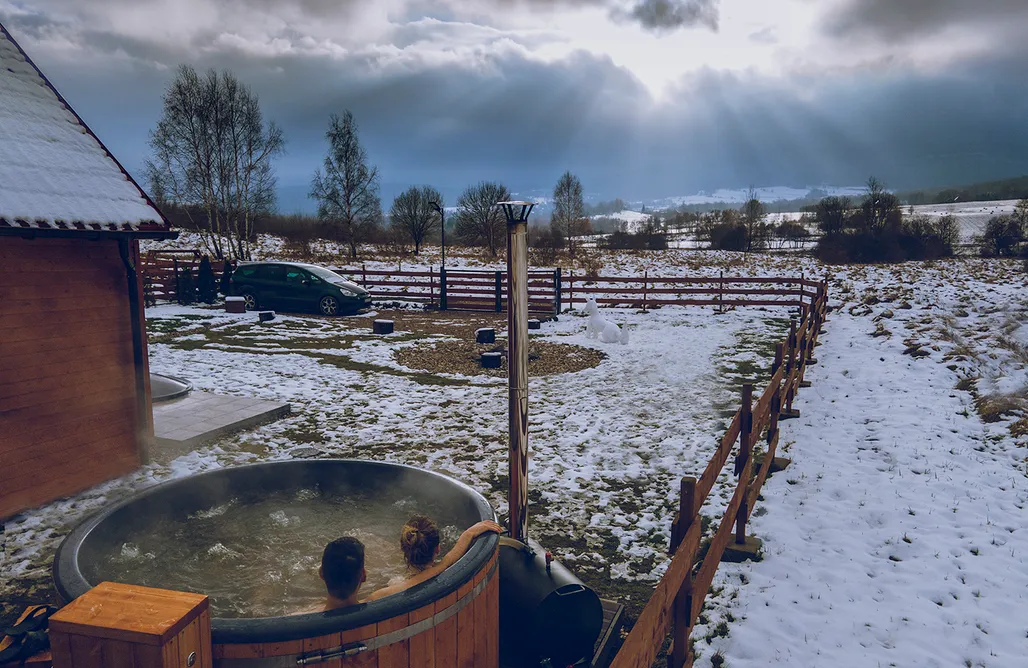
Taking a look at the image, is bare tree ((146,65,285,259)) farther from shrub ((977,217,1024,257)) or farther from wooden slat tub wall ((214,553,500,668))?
shrub ((977,217,1024,257))

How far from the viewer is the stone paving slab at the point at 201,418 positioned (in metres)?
7.55

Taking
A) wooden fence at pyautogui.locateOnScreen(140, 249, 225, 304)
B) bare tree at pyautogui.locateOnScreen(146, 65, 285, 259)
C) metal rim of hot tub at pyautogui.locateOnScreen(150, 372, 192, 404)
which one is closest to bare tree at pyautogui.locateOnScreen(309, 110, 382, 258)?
bare tree at pyautogui.locateOnScreen(146, 65, 285, 259)

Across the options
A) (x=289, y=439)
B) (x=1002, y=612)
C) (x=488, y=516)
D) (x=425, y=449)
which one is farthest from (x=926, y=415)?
(x=289, y=439)

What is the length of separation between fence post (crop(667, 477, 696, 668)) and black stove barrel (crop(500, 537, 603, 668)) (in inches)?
17.1

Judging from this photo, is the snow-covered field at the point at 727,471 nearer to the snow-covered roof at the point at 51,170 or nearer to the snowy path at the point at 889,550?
the snowy path at the point at 889,550

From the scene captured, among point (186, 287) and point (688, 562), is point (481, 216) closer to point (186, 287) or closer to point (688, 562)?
point (186, 287)

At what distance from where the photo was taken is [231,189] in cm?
3394

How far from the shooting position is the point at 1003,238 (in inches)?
1587

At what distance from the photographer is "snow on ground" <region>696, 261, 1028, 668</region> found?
163 inches

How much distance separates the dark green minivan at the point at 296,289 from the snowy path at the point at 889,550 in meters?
13.4

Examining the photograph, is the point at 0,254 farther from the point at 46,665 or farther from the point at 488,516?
the point at 488,516

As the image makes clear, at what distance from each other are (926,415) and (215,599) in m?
8.74

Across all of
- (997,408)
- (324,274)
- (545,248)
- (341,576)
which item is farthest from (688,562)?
(545,248)

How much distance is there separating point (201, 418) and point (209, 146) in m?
27.4
